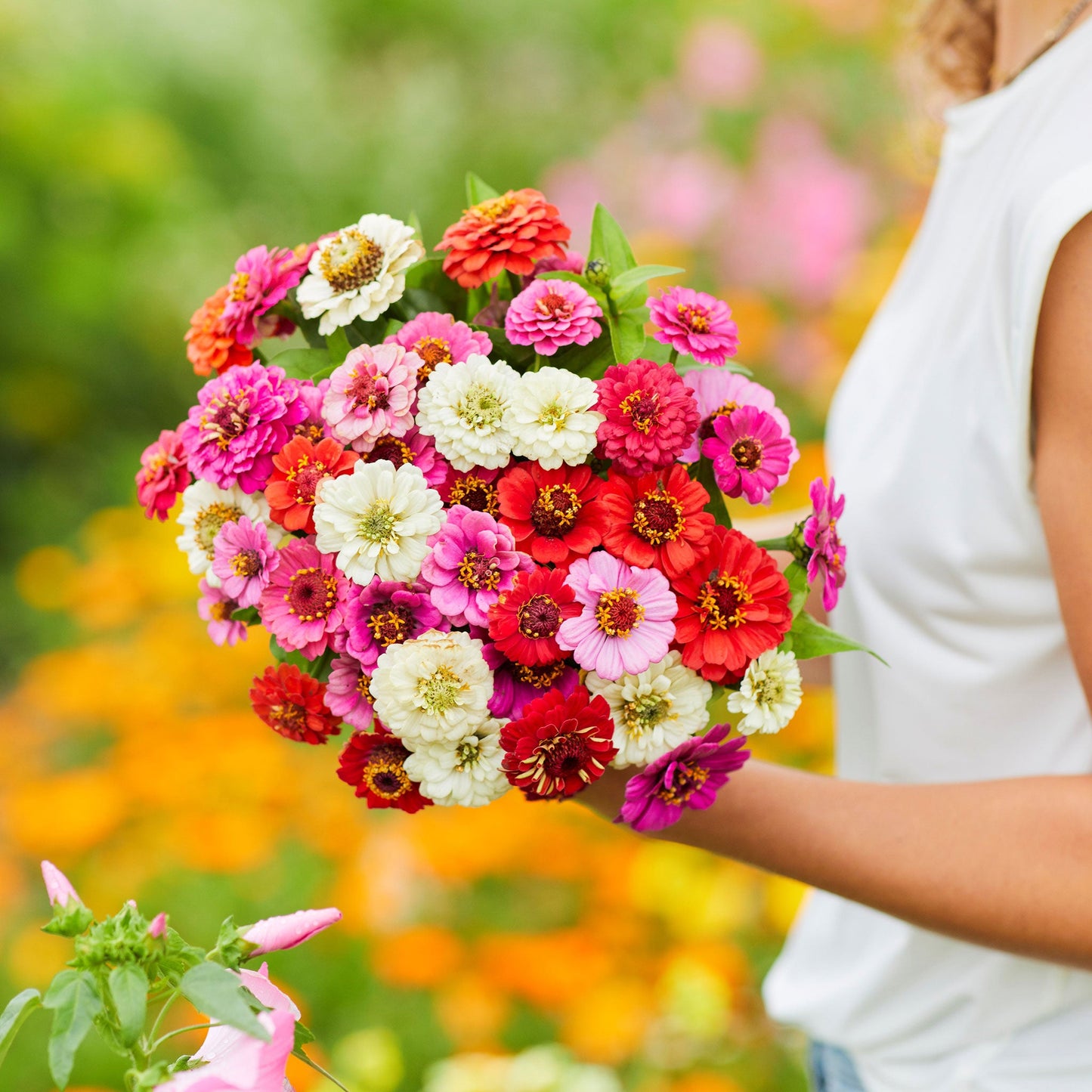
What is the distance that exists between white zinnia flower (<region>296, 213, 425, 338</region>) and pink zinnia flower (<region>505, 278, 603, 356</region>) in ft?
0.28

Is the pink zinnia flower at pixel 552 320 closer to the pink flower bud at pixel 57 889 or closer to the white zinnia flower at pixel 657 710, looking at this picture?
the white zinnia flower at pixel 657 710

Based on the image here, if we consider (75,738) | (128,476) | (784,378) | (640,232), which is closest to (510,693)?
(75,738)

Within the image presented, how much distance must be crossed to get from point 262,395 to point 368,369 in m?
0.07

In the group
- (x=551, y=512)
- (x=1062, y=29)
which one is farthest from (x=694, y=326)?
(x=1062, y=29)

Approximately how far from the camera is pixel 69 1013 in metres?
0.48

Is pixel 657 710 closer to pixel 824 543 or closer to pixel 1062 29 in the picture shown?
pixel 824 543

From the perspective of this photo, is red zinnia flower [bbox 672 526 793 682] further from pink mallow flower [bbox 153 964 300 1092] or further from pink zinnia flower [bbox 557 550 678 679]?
pink mallow flower [bbox 153 964 300 1092]

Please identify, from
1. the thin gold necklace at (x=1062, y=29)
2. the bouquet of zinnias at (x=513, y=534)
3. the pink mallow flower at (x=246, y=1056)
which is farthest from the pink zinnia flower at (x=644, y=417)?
the thin gold necklace at (x=1062, y=29)

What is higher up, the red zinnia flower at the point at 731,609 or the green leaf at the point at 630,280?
the green leaf at the point at 630,280

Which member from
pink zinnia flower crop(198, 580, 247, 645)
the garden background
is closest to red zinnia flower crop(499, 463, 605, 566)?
pink zinnia flower crop(198, 580, 247, 645)

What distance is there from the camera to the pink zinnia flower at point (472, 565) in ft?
2.01

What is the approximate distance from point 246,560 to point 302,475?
68 millimetres

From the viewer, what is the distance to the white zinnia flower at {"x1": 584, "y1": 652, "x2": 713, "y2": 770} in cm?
63

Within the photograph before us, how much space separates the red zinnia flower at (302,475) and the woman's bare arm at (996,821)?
250 millimetres
